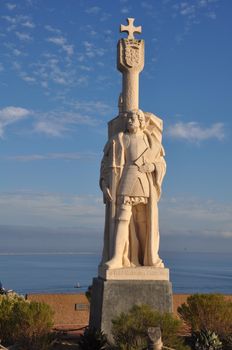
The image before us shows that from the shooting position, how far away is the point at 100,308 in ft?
35.1

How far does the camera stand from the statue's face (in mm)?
11344

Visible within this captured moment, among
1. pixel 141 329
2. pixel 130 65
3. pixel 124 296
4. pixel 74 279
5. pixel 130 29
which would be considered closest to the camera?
pixel 141 329

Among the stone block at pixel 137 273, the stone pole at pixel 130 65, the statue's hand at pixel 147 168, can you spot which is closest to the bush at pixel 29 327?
the stone block at pixel 137 273

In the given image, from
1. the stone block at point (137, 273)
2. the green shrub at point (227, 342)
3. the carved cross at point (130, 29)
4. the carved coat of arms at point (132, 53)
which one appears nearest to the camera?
the green shrub at point (227, 342)

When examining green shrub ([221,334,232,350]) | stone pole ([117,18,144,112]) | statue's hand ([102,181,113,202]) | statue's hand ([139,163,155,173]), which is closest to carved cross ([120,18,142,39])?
stone pole ([117,18,144,112])

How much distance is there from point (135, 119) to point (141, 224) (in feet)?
7.17

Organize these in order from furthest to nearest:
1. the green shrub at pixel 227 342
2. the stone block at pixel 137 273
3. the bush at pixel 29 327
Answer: the stone block at pixel 137 273, the green shrub at pixel 227 342, the bush at pixel 29 327

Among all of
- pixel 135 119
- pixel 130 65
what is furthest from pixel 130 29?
pixel 135 119

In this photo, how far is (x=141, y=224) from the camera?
38.0 ft

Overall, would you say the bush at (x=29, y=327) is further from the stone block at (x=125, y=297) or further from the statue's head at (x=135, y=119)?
the statue's head at (x=135, y=119)

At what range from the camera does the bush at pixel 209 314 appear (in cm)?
1100

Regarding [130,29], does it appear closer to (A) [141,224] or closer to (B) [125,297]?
(A) [141,224]

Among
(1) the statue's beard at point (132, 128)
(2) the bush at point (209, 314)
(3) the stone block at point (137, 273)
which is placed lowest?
(2) the bush at point (209, 314)

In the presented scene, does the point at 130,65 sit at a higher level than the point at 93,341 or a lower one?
higher
